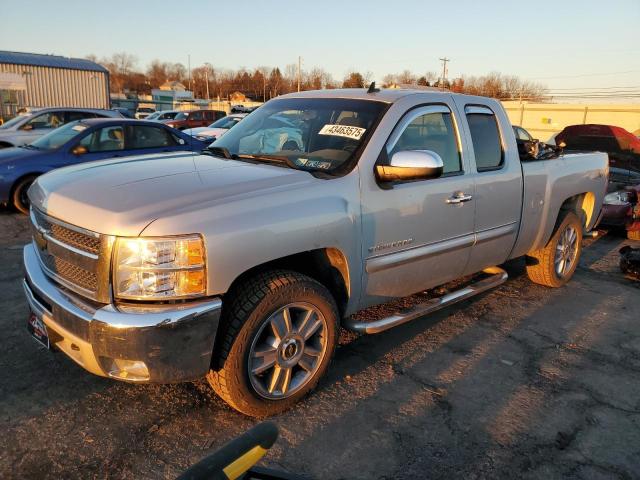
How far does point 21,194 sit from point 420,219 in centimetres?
717

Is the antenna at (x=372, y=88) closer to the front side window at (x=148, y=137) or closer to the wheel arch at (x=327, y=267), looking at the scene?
the wheel arch at (x=327, y=267)

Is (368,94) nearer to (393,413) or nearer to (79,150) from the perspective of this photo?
(393,413)

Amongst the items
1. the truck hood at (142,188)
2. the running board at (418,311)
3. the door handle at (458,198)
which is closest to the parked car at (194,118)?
the running board at (418,311)

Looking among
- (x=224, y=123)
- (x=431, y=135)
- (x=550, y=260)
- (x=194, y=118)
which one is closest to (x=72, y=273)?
(x=431, y=135)

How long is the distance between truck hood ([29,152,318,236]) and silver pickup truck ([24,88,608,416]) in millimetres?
12

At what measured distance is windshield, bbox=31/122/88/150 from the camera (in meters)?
8.38

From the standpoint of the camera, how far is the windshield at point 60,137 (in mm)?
8383

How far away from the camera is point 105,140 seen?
329 inches

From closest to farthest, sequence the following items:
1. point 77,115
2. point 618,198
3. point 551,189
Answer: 1. point 551,189
2. point 618,198
3. point 77,115

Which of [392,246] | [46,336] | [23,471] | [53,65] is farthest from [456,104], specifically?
[53,65]

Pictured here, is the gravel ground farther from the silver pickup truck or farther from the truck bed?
the truck bed

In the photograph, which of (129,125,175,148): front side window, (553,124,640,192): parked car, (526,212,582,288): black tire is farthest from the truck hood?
(553,124,640,192): parked car

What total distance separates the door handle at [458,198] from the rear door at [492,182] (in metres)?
0.16

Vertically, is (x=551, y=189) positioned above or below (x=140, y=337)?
above
